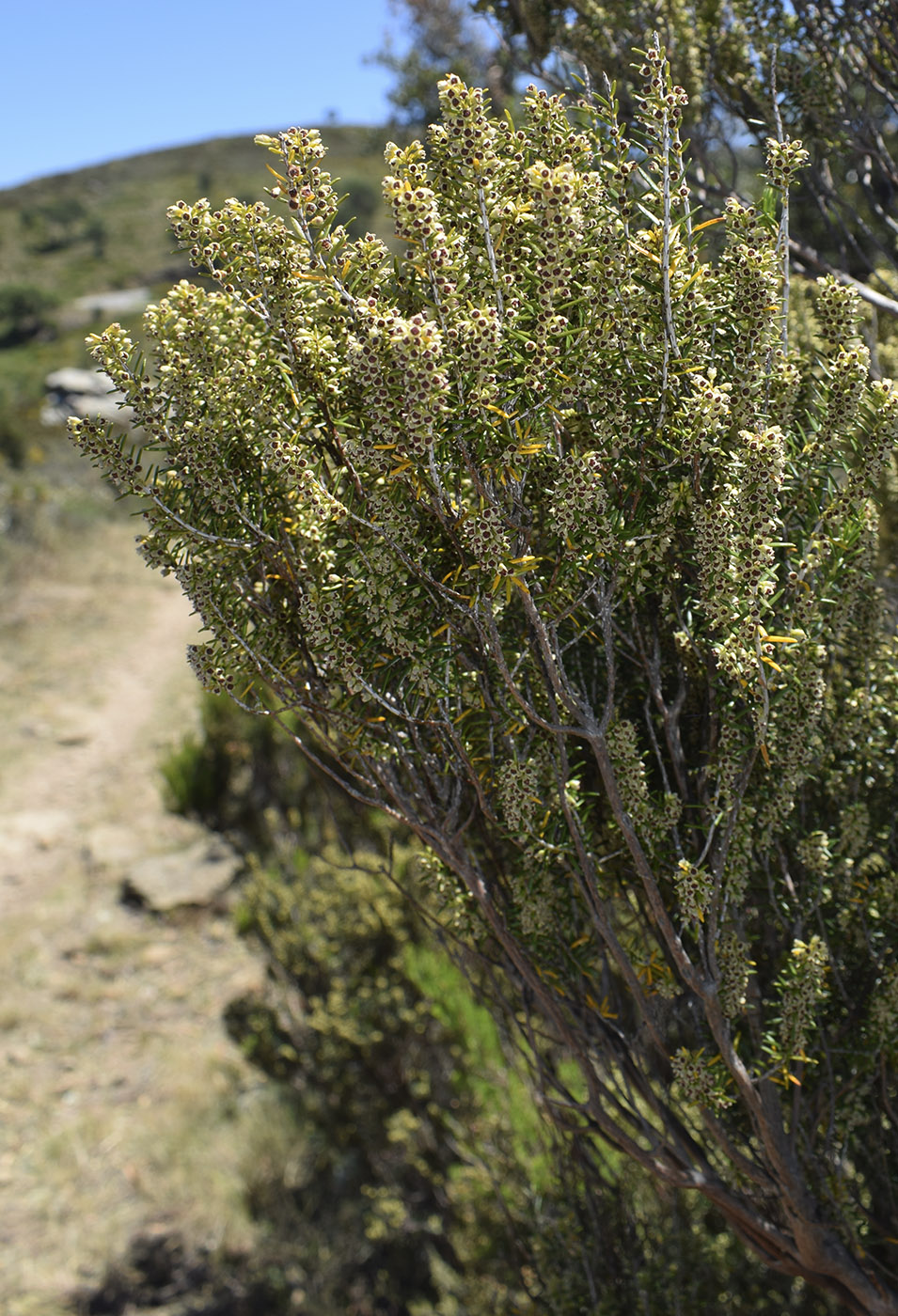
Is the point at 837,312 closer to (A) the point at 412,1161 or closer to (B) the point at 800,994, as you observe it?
(B) the point at 800,994

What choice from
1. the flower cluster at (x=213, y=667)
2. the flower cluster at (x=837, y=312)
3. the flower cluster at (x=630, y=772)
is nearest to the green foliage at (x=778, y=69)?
the flower cluster at (x=837, y=312)

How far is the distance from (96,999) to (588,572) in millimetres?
6142

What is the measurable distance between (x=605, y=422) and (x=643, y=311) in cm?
19

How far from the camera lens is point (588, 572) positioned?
1.73 meters

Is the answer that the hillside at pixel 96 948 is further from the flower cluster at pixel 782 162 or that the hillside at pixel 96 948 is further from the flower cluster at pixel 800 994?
the flower cluster at pixel 800 994

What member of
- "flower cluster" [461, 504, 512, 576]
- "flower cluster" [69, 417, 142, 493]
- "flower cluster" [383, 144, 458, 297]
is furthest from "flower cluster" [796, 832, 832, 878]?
"flower cluster" [69, 417, 142, 493]

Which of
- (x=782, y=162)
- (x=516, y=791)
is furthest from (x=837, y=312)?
(x=516, y=791)

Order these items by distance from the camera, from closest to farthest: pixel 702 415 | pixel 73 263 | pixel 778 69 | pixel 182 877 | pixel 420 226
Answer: pixel 420 226
pixel 702 415
pixel 778 69
pixel 182 877
pixel 73 263

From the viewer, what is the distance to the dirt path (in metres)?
4.95

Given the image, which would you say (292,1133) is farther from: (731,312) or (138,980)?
(731,312)

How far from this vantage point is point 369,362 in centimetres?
145

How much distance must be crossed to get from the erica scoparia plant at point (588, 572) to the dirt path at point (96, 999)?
3695mm

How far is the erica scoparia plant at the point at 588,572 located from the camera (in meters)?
1.57

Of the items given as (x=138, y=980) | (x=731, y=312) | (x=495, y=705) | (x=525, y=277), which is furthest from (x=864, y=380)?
(x=138, y=980)
